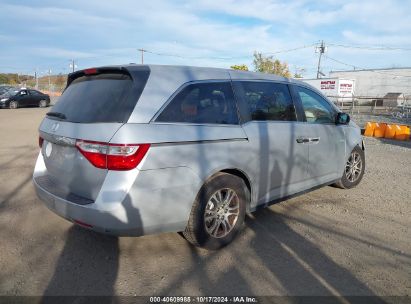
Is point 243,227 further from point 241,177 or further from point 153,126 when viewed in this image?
point 153,126

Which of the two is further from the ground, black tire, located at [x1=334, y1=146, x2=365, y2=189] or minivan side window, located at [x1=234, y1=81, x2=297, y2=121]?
minivan side window, located at [x1=234, y1=81, x2=297, y2=121]

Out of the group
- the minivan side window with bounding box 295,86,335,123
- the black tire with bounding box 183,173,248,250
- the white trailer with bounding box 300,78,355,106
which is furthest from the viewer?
the white trailer with bounding box 300,78,355,106

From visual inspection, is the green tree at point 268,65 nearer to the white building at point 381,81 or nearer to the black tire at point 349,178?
the white building at point 381,81

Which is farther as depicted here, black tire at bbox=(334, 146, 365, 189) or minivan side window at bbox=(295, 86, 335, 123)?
black tire at bbox=(334, 146, 365, 189)

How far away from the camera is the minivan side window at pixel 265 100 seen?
391 cm

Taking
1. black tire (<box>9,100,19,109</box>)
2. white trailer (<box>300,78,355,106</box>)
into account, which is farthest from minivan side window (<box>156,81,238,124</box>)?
white trailer (<box>300,78,355,106</box>)

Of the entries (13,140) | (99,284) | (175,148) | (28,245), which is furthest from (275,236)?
(13,140)

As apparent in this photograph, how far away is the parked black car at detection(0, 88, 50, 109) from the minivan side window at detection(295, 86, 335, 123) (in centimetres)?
2485

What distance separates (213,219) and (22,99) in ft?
85.8

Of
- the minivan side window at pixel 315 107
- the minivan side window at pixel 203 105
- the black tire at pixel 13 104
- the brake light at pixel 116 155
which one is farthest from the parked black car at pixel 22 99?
the brake light at pixel 116 155

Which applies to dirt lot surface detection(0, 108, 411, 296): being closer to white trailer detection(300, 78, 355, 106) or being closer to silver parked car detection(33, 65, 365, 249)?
silver parked car detection(33, 65, 365, 249)

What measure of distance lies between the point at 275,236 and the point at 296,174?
2.89ft

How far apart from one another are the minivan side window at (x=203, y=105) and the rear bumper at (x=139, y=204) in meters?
0.50

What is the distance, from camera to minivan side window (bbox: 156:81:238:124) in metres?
3.23
